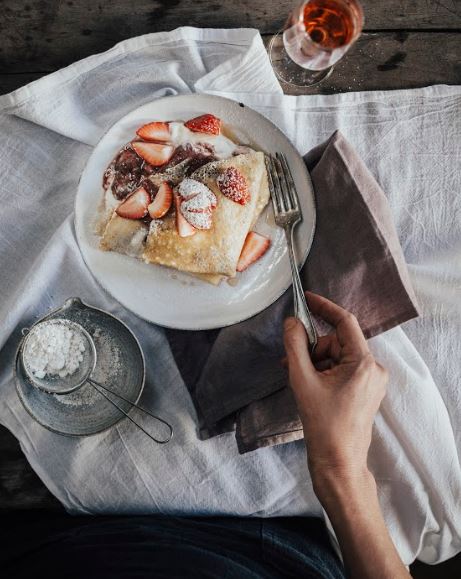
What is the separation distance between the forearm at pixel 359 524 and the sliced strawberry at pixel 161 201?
0.68 metres

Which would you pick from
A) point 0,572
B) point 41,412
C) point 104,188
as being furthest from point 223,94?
point 0,572

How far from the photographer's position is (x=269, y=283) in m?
1.45

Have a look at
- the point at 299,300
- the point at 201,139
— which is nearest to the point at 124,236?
the point at 201,139

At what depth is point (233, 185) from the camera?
1410mm

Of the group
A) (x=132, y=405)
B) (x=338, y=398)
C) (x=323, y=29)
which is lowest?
(x=132, y=405)

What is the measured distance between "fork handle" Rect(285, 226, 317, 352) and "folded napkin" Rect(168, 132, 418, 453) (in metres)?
0.06

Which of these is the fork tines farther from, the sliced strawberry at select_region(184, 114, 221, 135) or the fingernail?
the fingernail

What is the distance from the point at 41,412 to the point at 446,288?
1017mm

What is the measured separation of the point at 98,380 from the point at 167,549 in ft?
1.39

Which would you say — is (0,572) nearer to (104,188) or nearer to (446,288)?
(104,188)

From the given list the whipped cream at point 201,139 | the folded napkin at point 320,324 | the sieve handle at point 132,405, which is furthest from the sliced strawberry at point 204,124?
the sieve handle at point 132,405

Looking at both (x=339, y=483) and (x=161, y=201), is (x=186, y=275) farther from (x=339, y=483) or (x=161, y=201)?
(x=339, y=483)

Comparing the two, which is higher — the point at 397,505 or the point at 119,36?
the point at 119,36

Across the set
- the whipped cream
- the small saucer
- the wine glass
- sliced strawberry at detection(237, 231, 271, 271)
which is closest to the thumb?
sliced strawberry at detection(237, 231, 271, 271)
